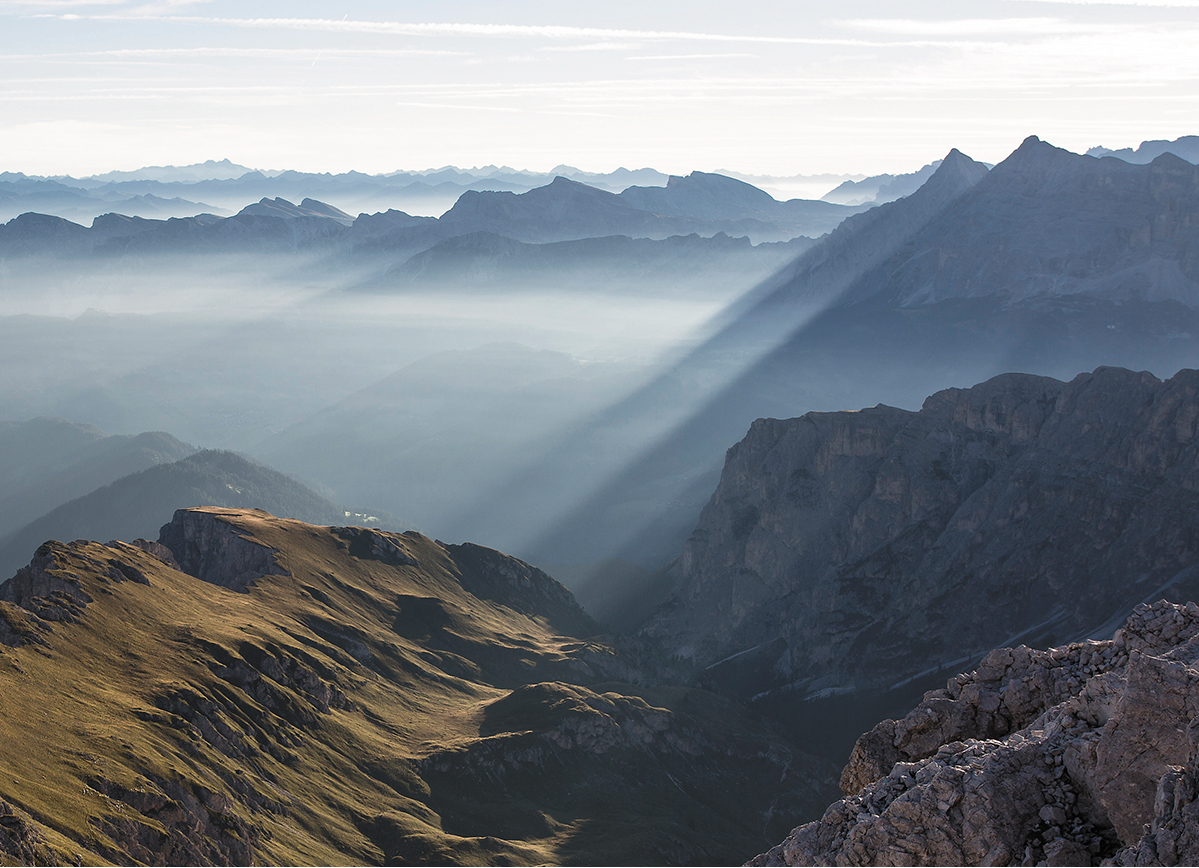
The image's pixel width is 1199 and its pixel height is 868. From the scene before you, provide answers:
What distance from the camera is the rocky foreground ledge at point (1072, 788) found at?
1468 inches

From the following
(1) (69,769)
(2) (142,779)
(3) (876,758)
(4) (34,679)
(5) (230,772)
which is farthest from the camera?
(5) (230,772)

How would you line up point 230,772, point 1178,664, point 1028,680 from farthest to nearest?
point 230,772, point 1028,680, point 1178,664

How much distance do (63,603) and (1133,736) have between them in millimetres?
209617

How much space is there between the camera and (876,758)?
59.2 m

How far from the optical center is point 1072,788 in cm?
4094

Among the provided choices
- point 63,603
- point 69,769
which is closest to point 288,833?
point 69,769

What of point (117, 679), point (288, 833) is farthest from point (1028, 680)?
point (117, 679)

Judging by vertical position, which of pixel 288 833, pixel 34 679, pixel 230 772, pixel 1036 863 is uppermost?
pixel 1036 863

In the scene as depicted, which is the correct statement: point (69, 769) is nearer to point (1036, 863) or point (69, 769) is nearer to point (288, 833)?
point (288, 833)

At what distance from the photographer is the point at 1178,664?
40.8m

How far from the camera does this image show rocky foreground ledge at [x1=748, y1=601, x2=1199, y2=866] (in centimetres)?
3728

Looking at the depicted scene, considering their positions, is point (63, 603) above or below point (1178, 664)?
below

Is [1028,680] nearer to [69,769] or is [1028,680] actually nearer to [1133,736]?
[1133,736]

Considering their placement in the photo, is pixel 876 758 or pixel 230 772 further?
pixel 230 772
